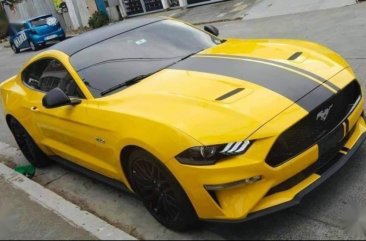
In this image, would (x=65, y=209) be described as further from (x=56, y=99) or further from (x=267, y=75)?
(x=267, y=75)

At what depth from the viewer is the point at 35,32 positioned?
2256 centimetres

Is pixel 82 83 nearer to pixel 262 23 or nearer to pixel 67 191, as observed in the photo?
pixel 67 191

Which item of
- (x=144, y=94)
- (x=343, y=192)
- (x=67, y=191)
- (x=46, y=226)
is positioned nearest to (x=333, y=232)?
(x=343, y=192)

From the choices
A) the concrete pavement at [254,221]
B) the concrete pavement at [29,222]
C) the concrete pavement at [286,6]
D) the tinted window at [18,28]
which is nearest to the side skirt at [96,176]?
the concrete pavement at [254,221]

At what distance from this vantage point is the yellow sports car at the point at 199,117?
350 centimetres

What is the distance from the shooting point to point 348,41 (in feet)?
29.9

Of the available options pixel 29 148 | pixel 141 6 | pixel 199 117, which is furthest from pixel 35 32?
pixel 199 117

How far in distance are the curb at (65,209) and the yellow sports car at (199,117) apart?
1.18 ft

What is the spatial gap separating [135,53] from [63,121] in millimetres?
949

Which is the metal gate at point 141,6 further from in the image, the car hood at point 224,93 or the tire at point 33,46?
the car hood at point 224,93

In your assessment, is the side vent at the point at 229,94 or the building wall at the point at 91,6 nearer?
the side vent at the point at 229,94

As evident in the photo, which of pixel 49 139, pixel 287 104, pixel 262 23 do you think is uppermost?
pixel 287 104

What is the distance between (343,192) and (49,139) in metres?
3.05

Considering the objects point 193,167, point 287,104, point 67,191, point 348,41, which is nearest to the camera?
point 193,167
